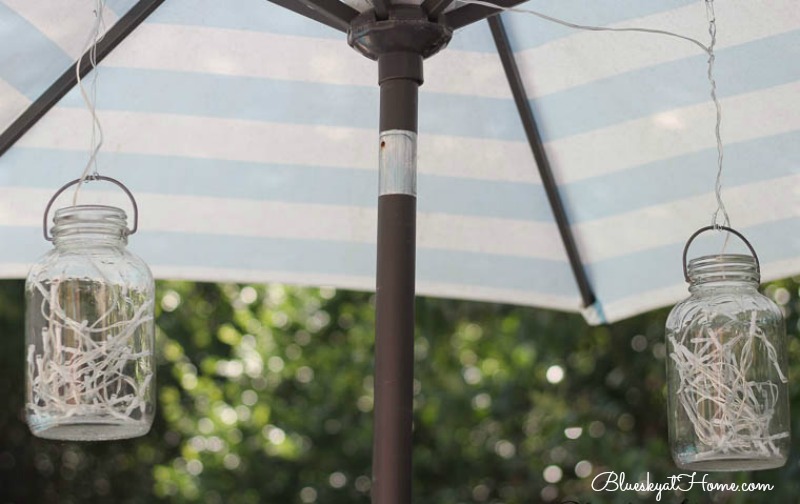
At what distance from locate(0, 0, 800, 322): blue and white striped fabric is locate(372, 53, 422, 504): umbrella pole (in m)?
0.53

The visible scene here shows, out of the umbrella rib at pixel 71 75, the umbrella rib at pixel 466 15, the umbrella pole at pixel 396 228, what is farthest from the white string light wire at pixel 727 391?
the umbrella rib at pixel 71 75

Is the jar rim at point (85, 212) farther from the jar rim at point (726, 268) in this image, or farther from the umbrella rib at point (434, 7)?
the jar rim at point (726, 268)

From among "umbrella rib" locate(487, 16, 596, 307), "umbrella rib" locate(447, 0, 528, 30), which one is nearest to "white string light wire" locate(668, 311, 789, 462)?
"umbrella rib" locate(447, 0, 528, 30)

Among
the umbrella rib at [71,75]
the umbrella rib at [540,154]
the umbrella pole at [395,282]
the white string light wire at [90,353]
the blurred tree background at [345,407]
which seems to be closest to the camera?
the white string light wire at [90,353]

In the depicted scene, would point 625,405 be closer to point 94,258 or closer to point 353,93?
point 353,93

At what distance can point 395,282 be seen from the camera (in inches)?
67.4

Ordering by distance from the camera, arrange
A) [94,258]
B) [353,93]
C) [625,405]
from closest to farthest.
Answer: [94,258], [353,93], [625,405]

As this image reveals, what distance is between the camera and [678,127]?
7.77 feet

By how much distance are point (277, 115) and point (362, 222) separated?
1.12ft

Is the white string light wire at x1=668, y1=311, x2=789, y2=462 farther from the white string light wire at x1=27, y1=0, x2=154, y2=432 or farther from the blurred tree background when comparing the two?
the blurred tree background

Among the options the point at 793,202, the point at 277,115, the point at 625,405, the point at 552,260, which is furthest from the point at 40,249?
the point at 625,405

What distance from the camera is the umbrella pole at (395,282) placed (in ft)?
5.50

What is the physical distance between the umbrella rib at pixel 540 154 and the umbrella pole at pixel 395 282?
0.54 metres

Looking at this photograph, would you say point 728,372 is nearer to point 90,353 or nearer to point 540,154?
point 540,154
